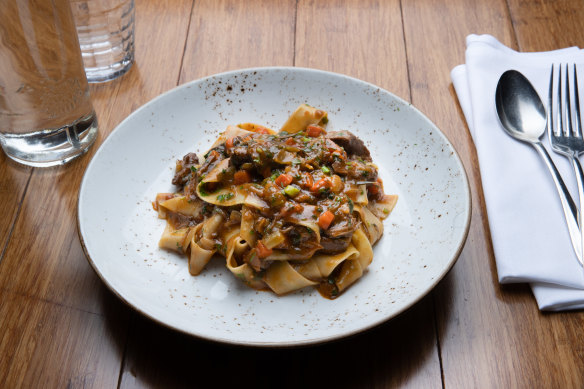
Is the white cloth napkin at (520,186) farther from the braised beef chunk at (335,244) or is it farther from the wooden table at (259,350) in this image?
the braised beef chunk at (335,244)

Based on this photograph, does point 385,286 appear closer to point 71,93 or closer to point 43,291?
point 43,291

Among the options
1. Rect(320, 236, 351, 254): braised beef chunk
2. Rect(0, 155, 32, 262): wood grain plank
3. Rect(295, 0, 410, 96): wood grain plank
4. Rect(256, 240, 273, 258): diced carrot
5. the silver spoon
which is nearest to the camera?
Rect(256, 240, 273, 258): diced carrot

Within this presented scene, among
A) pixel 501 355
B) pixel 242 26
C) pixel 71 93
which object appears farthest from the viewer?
pixel 242 26

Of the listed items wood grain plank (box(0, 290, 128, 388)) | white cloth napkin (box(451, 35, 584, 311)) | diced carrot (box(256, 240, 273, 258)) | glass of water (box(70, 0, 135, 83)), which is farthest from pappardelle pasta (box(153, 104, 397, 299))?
glass of water (box(70, 0, 135, 83))

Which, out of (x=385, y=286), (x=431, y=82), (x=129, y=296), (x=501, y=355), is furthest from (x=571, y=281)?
(x=129, y=296)

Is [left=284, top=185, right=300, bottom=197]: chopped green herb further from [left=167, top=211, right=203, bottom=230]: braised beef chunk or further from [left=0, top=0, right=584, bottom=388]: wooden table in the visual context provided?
[left=0, top=0, right=584, bottom=388]: wooden table

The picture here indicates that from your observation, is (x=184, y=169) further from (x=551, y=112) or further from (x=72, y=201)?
(x=551, y=112)

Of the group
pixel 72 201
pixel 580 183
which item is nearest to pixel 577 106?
pixel 580 183
